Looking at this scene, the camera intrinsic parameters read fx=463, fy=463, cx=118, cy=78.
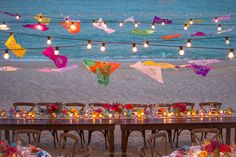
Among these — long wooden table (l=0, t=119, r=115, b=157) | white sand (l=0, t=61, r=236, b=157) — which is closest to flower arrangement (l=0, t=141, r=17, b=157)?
long wooden table (l=0, t=119, r=115, b=157)

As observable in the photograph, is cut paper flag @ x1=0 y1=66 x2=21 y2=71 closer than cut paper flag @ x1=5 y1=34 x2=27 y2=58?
No

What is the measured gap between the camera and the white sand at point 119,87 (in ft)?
45.5

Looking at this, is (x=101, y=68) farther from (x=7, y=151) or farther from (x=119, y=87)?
(x=119, y=87)

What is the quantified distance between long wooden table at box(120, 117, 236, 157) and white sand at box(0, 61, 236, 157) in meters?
4.29

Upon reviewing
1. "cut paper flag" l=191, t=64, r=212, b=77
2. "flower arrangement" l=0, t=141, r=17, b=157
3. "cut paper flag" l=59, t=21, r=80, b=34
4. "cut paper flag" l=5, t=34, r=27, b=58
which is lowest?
"flower arrangement" l=0, t=141, r=17, b=157

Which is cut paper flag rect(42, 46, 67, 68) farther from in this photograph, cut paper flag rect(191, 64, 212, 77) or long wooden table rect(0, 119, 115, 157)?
cut paper flag rect(191, 64, 212, 77)

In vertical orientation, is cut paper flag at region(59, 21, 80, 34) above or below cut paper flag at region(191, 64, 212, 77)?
above

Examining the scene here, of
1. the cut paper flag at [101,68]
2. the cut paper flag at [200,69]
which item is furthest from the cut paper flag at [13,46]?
the cut paper flag at [200,69]

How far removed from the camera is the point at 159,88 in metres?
15.1

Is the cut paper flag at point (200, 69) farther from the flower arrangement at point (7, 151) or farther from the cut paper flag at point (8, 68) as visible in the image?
the cut paper flag at point (8, 68)

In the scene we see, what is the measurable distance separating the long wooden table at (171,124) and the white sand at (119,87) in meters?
4.29

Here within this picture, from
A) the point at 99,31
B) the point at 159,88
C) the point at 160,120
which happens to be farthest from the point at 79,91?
the point at 99,31

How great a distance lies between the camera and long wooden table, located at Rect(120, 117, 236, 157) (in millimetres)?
8688

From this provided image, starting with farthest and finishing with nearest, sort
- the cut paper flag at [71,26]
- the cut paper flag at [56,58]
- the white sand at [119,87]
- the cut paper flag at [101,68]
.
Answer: the white sand at [119,87] → the cut paper flag at [71,26] → the cut paper flag at [56,58] → the cut paper flag at [101,68]
